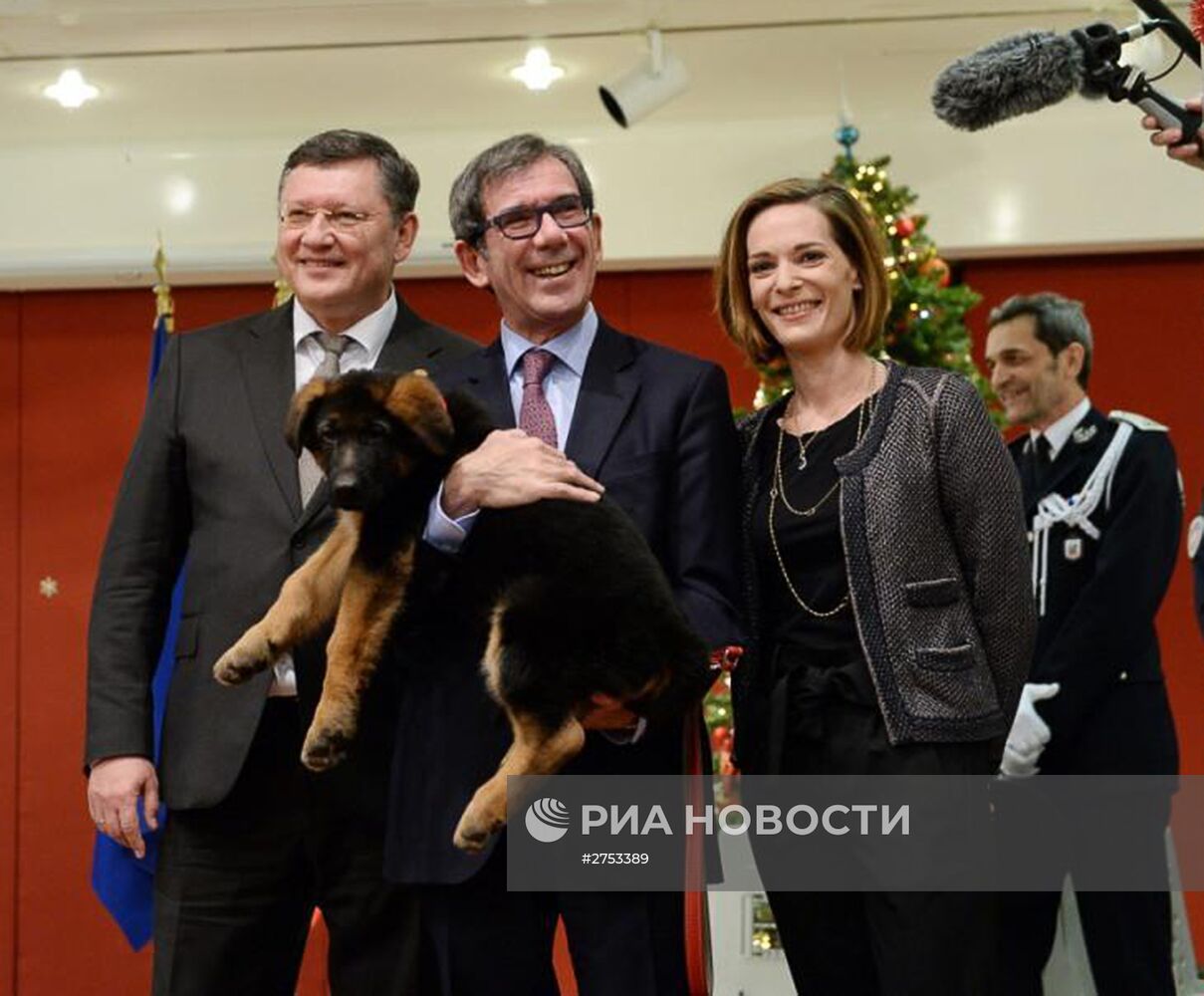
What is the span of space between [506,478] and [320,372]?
2.53ft

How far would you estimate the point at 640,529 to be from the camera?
8.01 ft

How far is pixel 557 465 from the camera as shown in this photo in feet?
7.31

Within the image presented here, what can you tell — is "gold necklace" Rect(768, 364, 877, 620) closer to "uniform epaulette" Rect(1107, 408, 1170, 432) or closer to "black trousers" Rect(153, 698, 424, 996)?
"black trousers" Rect(153, 698, 424, 996)

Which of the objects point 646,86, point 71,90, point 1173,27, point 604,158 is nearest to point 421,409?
point 1173,27

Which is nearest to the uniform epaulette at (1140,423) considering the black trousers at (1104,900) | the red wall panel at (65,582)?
the black trousers at (1104,900)

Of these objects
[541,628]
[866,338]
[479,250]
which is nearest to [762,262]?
[866,338]

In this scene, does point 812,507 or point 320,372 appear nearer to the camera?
point 812,507

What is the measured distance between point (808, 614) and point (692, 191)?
4.36 meters

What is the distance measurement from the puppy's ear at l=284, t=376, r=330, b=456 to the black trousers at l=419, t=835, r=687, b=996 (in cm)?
65

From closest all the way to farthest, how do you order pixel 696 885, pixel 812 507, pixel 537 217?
1. pixel 696 885
2. pixel 537 217
3. pixel 812 507

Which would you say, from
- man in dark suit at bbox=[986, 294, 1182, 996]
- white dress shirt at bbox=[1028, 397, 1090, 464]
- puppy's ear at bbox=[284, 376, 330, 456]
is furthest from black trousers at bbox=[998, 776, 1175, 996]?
puppy's ear at bbox=[284, 376, 330, 456]

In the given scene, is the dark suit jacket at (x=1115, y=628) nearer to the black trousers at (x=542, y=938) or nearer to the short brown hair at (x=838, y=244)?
the short brown hair at (x=838, y=244)

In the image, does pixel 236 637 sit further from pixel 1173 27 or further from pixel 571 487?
pixel 1173 27

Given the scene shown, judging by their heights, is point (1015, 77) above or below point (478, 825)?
above
